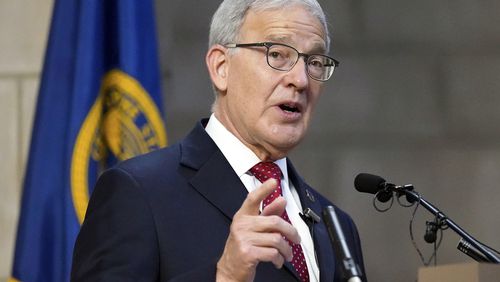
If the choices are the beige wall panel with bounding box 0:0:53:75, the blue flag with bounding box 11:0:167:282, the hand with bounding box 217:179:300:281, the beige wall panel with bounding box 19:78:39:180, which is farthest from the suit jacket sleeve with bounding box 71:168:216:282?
the beige wall panel with bounding box 0:0:53:75

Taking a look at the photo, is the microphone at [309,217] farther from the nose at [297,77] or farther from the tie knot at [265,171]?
the nose at [297,77]

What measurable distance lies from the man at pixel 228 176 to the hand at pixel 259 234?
0.26ft

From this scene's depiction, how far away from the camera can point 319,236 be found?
305 centimetres

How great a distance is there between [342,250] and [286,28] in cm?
105

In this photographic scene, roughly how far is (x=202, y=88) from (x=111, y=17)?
737mm

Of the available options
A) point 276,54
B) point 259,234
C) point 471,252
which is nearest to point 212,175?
point 276,54

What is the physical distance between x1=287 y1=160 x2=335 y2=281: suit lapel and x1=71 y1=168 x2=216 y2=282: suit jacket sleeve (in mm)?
444

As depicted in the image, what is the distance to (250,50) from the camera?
3.07m

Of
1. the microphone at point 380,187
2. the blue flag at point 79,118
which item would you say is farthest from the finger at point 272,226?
the blue flag at point 79,118

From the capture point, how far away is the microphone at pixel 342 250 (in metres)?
2.11

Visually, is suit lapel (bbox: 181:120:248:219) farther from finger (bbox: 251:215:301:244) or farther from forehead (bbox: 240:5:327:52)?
finger (bbox: 251:215:301:244)

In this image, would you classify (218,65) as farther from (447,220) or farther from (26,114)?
(26,114)

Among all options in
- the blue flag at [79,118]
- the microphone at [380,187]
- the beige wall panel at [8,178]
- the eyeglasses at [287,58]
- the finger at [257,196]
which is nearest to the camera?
the finger at [257,196]

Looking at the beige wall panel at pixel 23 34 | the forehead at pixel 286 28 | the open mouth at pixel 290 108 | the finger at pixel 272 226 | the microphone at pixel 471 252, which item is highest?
the beige wall panel at pixel 23 34
